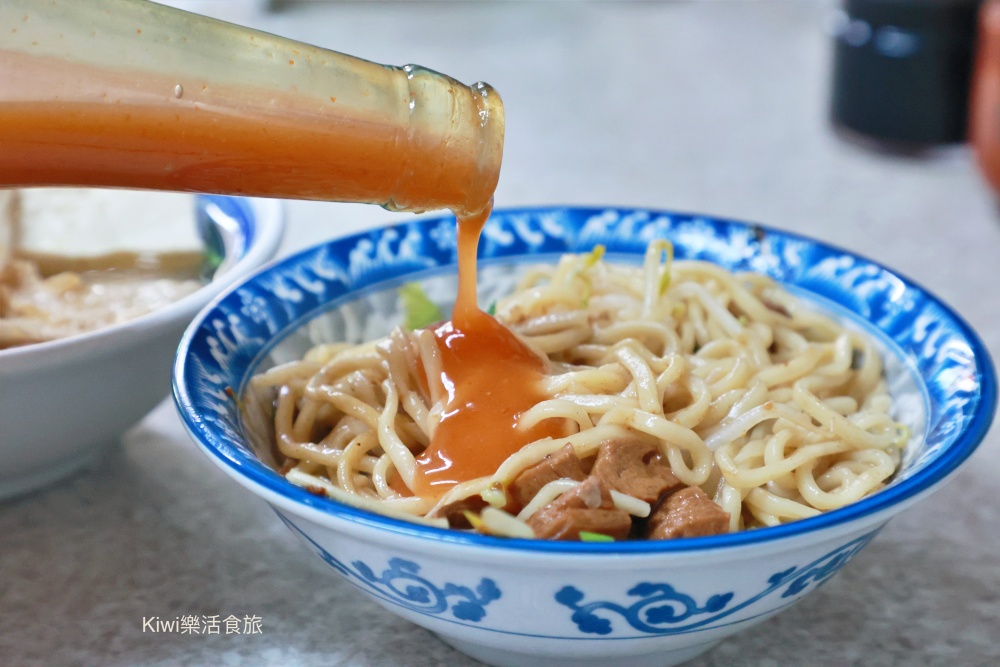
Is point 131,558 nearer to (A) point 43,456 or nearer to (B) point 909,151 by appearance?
(A) point 43,456

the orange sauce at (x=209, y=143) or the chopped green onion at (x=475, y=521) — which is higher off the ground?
the orange sauce at (x=209, y=143)

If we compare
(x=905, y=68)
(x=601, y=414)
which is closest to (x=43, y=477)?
(x=601, y=414)

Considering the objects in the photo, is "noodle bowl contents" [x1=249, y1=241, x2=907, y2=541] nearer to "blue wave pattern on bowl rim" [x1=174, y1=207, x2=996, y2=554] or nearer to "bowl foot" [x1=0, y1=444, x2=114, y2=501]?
"blue wave pattern on bowl rim" [x1=174, y1=207, x2=996, y2=554]

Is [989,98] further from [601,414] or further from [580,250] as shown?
[601,414]

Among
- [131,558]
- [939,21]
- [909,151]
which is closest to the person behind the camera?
[131,558]

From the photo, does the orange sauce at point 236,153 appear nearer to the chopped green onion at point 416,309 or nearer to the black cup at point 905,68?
the chopped green onion at point 416,309

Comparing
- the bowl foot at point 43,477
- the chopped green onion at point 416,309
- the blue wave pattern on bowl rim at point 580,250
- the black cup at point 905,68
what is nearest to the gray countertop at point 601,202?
the bowl foot at point 43,477

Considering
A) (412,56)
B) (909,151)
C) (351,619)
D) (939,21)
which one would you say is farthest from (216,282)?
(412,56)
